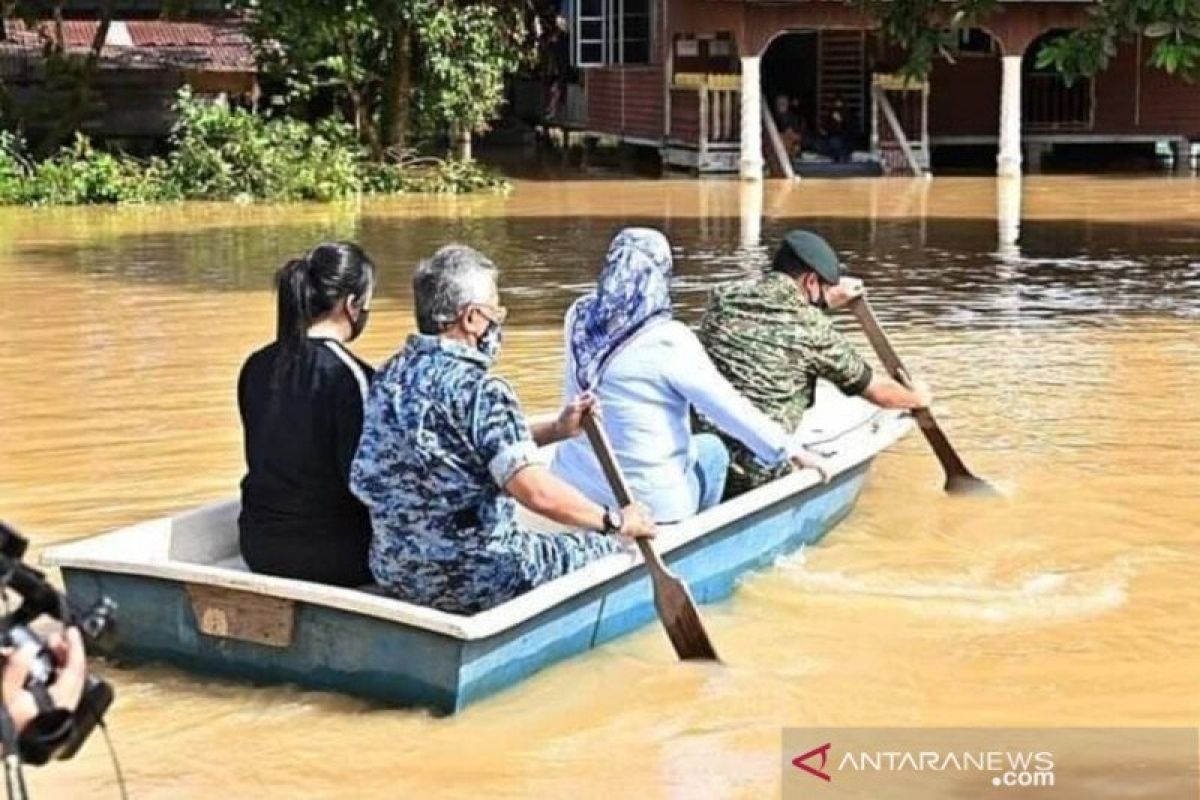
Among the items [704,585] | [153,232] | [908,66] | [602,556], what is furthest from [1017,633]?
[153,232]

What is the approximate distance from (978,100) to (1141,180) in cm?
401

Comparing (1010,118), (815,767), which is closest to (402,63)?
(1010,118)

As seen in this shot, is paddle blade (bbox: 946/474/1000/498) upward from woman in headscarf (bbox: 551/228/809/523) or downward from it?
downward

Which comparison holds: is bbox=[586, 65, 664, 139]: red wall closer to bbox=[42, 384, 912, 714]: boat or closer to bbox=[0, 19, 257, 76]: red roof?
bbox=[0, 19, 257, 76]: red roof

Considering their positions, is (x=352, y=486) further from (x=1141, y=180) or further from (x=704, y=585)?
(x=1141, y=180)

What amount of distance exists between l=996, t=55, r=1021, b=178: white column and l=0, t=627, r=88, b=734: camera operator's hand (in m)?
26.4

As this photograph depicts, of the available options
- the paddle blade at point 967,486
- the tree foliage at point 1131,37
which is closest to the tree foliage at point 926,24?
the tree foliage at point 1131,37

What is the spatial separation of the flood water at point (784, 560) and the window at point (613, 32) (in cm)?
1327

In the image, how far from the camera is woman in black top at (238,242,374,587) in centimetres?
581

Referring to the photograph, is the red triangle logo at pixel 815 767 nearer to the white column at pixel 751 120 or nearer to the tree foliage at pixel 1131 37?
the tree foliage at pixel 1131 37

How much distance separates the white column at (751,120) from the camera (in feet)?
92.5

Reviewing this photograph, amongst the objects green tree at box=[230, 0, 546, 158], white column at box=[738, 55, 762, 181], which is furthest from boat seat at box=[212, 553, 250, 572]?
white column at box=[738, 55, 762, 181]

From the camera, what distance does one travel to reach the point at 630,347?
664 centimetres

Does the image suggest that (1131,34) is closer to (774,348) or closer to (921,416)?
(921,416)
